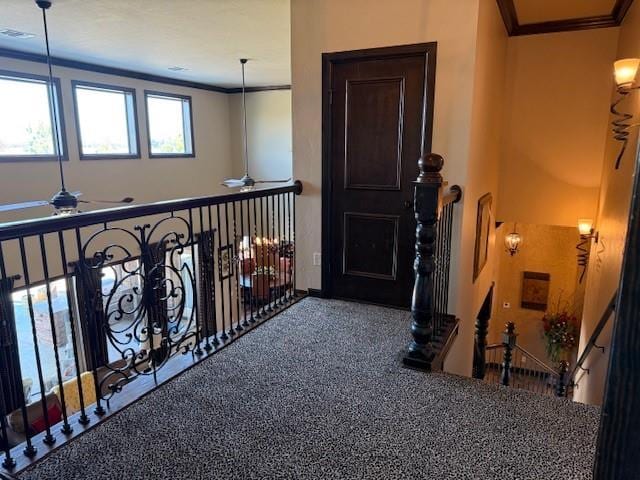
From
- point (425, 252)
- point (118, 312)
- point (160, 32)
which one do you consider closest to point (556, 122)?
point (425, 252)

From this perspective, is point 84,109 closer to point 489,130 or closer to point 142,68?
point 142,68

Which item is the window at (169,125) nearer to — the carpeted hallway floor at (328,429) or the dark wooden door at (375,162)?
the dark wooden door at (375,162)

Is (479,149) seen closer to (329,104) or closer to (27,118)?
(329,104)

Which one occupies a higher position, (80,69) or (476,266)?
(80,69)

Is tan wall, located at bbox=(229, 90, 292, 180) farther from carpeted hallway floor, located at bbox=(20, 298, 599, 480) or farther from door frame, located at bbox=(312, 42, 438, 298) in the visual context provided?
carpeted hallway floor, located at bbox=(20, 298, 599, 480)

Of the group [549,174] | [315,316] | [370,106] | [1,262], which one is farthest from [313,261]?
[549,174]

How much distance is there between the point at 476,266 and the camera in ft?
14.4

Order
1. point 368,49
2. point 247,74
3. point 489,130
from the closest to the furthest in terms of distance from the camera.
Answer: point 368,49 < point 489,130 < point 247,74

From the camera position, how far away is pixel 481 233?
4402 millimetres

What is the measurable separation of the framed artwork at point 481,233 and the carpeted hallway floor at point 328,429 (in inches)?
77.3

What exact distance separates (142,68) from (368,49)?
15.2ft

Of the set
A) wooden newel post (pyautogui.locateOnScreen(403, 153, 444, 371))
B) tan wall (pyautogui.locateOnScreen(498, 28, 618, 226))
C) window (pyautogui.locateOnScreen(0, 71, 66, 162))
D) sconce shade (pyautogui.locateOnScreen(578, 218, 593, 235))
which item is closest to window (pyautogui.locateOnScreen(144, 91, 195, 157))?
window (pyautogui.locateOnScreen(0, 71, 66, 162))

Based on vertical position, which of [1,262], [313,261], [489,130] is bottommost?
[313,261]

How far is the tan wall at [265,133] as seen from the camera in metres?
8.71
